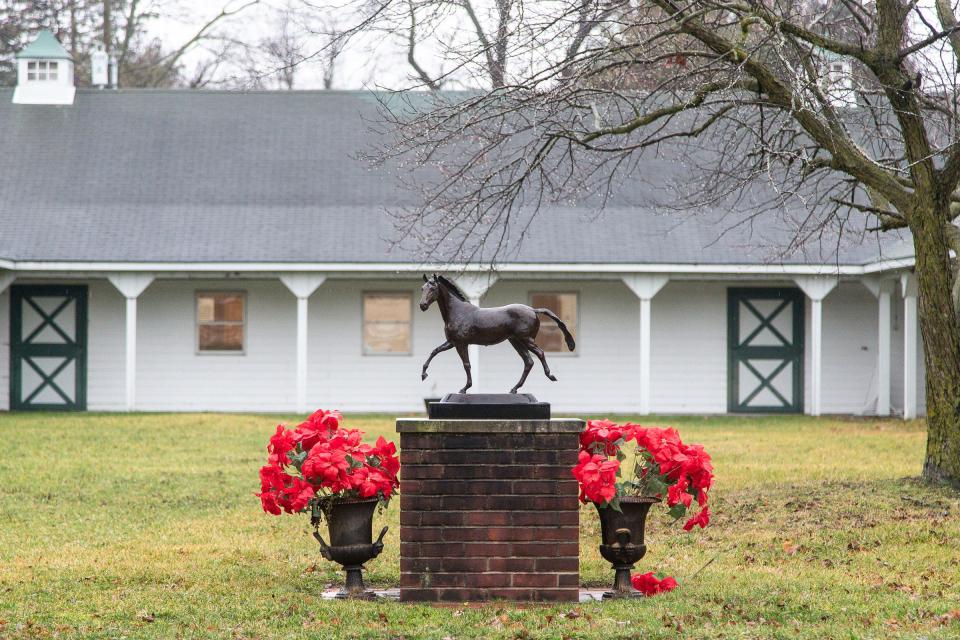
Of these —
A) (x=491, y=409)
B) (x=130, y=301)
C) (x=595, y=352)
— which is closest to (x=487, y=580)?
(x=491, y=409)

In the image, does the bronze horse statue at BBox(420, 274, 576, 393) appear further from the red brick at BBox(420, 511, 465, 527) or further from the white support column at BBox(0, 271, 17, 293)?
the white support column at BBox(0, 271, 17, 293)

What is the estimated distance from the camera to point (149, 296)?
77.7ft

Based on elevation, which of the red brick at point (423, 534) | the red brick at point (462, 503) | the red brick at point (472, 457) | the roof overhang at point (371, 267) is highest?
the roof overhang at point (371, 267)

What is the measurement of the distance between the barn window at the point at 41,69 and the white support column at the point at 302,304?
770 cm

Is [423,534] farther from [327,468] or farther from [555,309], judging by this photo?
[555,309]

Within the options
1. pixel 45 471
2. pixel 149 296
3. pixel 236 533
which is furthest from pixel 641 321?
pixel 236 533

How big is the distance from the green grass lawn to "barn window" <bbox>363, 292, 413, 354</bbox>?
7571 mm

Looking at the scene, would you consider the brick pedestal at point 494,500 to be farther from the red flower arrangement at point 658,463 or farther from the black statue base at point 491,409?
the red flower arrangement at point 658,463

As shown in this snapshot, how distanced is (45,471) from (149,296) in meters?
9.74

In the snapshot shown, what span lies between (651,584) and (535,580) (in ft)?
2.86

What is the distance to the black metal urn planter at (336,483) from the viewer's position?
294 inches

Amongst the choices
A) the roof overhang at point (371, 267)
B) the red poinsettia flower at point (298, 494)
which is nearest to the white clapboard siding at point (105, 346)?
the roof overhang at point (371, 267)

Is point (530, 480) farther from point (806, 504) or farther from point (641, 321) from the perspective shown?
point (641, 321)

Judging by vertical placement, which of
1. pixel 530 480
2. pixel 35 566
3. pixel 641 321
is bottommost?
pixel 35 566
